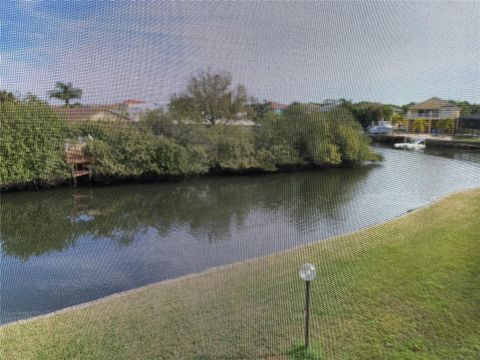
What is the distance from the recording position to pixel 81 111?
4.43 ft

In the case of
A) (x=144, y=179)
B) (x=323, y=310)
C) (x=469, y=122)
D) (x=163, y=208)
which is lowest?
(x=163, y=208)

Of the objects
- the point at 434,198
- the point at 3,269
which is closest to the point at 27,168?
the point at 3,269

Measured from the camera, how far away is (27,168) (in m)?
2.30

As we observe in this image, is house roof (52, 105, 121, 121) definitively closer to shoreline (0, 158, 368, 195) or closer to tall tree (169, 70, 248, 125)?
tall tree (169, 70, 248, 125)

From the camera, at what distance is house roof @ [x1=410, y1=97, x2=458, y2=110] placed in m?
1.38

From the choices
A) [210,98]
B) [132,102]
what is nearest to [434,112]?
[210,98]

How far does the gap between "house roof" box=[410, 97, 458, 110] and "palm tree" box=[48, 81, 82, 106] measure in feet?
4.52

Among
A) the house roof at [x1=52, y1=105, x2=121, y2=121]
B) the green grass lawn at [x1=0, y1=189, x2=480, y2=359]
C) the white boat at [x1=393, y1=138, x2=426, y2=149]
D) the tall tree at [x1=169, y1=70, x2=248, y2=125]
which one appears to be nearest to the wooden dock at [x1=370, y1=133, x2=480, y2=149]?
the white boat at [x1=393, y1=138, x2=426, y2=149]

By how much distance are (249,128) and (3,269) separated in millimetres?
1815

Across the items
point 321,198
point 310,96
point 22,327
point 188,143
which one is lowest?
point 22,327

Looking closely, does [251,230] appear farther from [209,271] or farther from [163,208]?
[163,208]

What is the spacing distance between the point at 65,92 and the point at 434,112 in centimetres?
154

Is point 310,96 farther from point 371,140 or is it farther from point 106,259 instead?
point 106,259

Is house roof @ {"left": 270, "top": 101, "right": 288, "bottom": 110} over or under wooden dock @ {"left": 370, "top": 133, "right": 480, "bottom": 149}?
over
